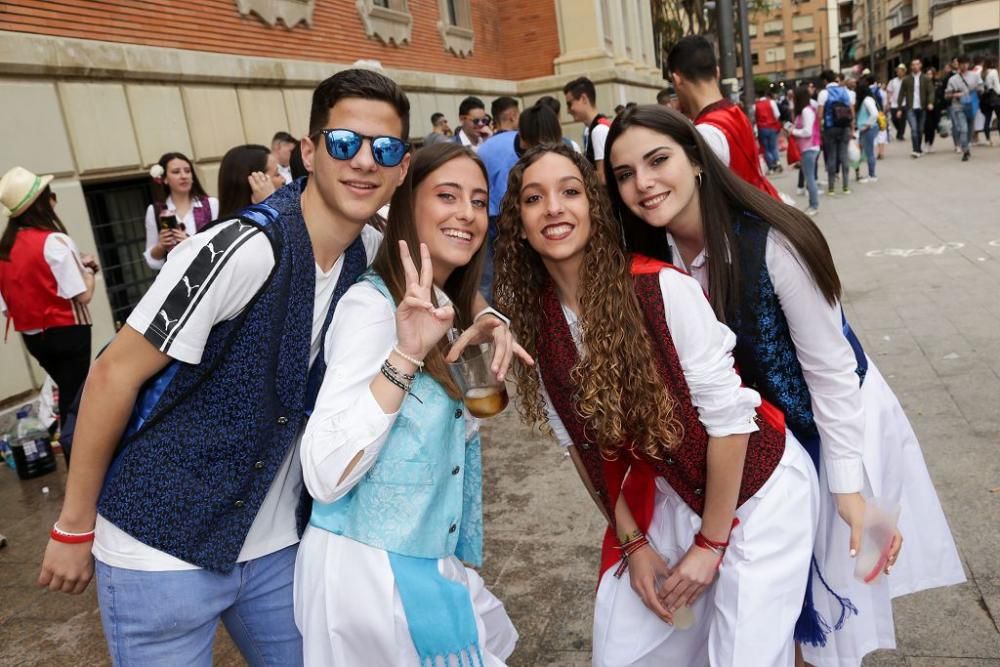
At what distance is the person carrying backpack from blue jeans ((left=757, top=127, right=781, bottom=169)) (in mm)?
6111

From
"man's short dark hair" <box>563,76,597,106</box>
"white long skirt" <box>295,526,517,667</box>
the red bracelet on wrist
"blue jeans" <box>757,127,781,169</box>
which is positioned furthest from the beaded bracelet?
"blue jeans" <box>757,127,781,169</box>

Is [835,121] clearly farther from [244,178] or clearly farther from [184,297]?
[184,297]

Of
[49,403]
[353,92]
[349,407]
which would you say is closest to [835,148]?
[49,403]

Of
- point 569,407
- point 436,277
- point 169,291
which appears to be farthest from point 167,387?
point 569,407

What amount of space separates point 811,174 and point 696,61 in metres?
9.39

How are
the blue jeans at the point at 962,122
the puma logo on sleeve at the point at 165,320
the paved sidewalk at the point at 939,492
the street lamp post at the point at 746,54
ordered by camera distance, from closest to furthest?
the puma logo on sleeve at the point at 165,320 < the paved sidewalk at the point at 939,492 < the street lamp post at the point at 746,54 < the blue jeans at the point at 962,122

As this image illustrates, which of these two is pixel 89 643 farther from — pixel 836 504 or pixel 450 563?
pixel 836 504

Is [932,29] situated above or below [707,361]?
above

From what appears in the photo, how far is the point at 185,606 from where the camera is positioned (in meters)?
1.87

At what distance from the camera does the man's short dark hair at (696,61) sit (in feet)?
16.0

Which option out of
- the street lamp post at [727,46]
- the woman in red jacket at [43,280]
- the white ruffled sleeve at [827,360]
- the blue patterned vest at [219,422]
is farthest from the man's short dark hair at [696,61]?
the street lamp post at [727,46]

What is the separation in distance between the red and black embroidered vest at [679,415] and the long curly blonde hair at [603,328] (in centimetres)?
2

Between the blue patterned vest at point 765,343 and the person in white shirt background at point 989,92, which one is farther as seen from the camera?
the person in white shirt background at point 989,92

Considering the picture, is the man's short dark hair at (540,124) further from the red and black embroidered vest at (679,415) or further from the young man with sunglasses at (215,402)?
the young man with sunglasses at (215,402)
